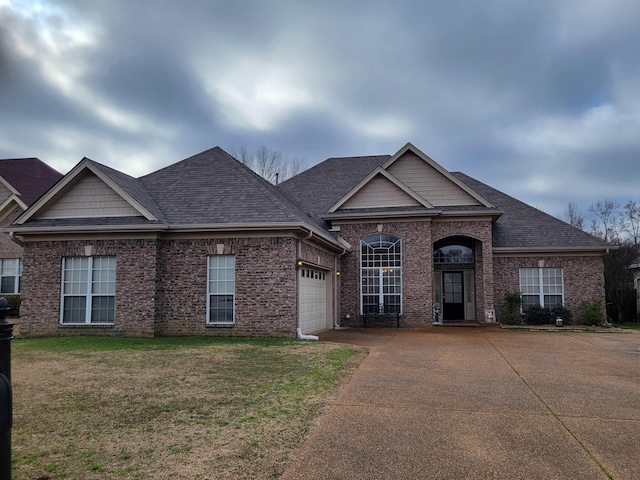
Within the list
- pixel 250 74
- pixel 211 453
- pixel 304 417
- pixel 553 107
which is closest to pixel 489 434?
pixel 304 417

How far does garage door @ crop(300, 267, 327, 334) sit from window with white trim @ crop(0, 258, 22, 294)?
16112 millimetres

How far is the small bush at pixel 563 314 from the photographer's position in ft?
61.2

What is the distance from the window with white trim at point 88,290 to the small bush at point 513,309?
14.6m

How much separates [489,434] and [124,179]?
1359 centimetres

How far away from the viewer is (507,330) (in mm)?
17141

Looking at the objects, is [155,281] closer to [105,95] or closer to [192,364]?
[192,364]

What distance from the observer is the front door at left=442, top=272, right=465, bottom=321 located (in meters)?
20.8

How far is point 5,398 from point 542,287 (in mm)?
20248

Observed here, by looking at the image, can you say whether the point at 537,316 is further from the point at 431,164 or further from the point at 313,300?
the point at 313,300

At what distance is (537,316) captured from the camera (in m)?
18.9

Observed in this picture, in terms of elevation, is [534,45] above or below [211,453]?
above

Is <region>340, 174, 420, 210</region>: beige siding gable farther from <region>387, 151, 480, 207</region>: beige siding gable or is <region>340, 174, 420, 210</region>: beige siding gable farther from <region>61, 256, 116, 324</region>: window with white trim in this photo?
<region>61, 256, 116, 324</region>: window with white trim

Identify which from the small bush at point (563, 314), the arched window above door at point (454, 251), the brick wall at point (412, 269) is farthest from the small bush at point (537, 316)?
the brick wall at point (412, 269)

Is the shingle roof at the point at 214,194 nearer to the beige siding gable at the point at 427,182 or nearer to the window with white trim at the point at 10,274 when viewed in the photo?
the beige siding gable at the point at 427,182
